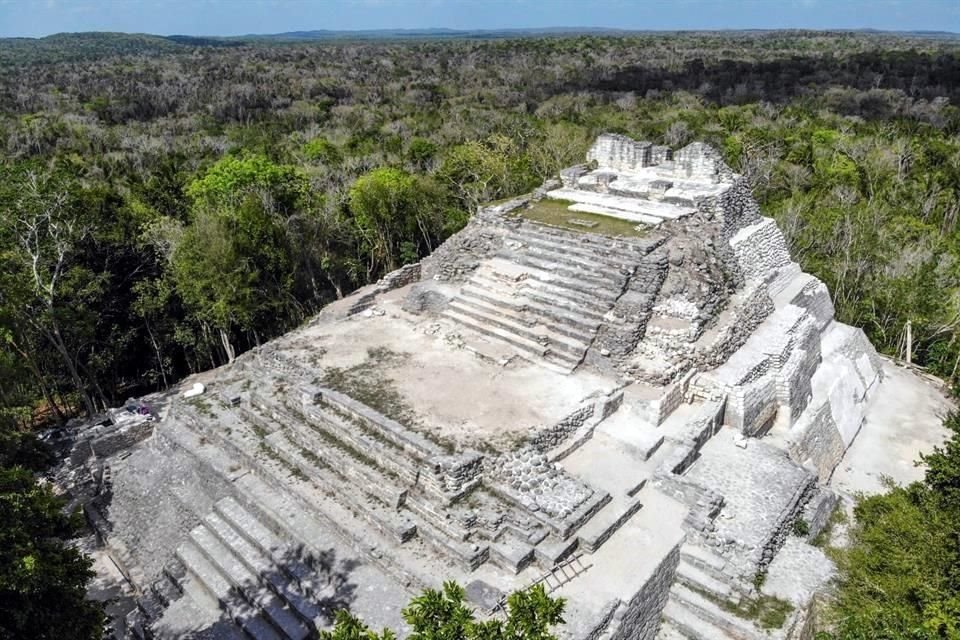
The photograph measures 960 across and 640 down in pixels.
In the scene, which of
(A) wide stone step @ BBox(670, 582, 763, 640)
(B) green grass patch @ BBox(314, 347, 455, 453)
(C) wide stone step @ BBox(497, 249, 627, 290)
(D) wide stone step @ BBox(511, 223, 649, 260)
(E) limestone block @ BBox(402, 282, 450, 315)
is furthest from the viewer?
(E) limestone block @ BBox(402, 282, 450, 315)

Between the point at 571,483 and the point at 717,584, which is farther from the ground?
the point at 571,483

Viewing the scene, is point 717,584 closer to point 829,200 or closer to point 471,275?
point 471,275

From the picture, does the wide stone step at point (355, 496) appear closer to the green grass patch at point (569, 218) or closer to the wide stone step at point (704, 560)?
the wide stone step at point (704, 560)

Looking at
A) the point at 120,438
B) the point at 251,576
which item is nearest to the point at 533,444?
the point at 251,576

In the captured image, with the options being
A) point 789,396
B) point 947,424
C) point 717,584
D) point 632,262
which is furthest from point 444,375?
point 947,424

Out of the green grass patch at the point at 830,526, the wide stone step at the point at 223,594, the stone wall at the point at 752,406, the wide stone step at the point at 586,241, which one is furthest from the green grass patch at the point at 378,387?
→ the green grass patch at the point at 830,526

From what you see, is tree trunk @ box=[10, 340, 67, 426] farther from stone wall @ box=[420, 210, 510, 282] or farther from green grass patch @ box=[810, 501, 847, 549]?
green grass patch @ box=[810, 501, 847, 549]

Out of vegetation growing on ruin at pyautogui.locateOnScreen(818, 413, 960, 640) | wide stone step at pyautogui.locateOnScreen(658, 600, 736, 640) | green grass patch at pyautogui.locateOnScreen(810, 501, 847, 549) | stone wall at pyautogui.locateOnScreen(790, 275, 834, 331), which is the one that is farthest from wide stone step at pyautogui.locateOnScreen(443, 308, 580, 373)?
Answer: stone wall at pyautogui.locateOnScreen(790, 275, 834, 331)

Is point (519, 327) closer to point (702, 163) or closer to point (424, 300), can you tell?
point (424, 300)
